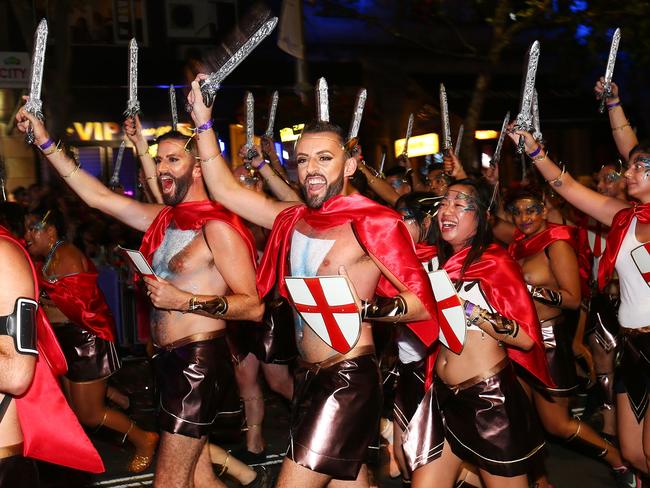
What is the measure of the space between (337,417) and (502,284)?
121 centimetres

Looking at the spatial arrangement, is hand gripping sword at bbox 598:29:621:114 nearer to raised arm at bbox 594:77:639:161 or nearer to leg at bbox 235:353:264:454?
raised arm at bbox 594:77:639:161

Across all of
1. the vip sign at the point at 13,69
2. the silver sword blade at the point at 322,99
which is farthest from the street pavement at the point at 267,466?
the vip sign at the point at 13,69

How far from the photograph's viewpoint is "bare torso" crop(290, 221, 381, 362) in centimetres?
446

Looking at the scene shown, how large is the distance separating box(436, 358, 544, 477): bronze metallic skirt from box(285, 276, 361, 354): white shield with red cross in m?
1.07

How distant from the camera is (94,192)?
18.3ft

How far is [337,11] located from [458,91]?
642 cm

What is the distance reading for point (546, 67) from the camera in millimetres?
22156

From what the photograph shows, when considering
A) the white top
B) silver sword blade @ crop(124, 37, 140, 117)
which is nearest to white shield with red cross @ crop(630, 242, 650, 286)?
the white top

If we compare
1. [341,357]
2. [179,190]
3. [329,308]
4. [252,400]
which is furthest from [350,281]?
[252,400]

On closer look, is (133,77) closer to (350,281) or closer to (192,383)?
(192,383)

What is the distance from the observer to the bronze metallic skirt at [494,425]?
4859 millimetres

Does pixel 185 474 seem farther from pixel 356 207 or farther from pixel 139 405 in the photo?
pixel 139 405

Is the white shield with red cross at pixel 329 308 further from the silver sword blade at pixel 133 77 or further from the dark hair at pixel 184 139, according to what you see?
the silver sword blade at pixel 133 77

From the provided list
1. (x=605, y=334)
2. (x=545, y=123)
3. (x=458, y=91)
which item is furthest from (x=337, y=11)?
(x=605, y=334)
